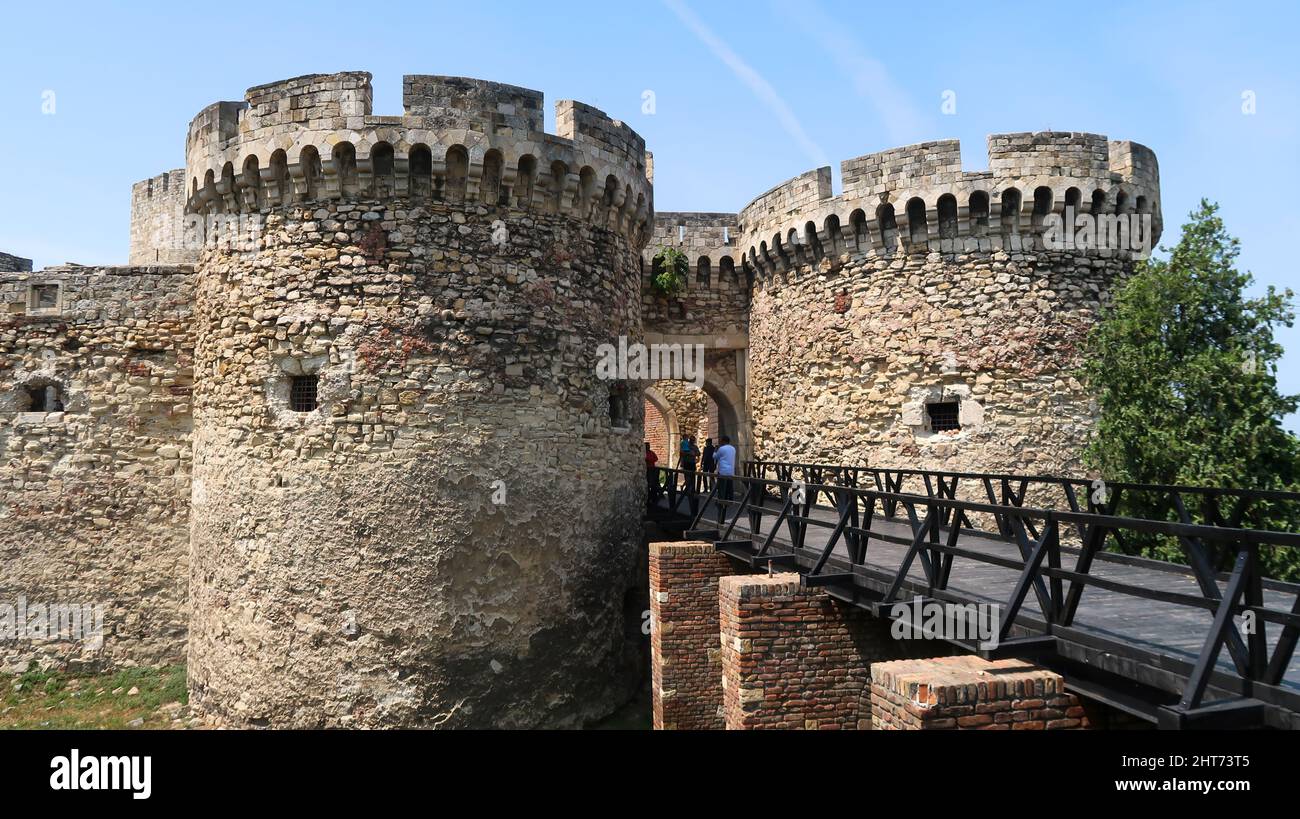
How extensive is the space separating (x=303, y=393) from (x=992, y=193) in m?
10.5

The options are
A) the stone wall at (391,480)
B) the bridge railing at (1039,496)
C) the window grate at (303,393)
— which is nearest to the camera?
the stone wall at (391,480)

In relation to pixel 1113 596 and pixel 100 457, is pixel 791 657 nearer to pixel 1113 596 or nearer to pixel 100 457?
pixel 1113 596

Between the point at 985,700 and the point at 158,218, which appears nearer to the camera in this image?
the point at 985,700

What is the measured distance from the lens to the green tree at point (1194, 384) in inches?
454

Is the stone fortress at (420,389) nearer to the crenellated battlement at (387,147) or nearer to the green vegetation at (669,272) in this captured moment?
the crenellated battlement at (387,147)

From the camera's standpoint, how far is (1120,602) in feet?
20.3

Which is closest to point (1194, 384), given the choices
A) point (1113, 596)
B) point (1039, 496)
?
point (1039, 496)

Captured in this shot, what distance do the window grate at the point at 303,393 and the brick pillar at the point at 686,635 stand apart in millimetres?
4461

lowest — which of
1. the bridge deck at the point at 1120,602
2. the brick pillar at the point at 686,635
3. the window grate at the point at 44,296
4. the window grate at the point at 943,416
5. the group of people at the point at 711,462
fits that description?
the brick pillar at the point at 686,635

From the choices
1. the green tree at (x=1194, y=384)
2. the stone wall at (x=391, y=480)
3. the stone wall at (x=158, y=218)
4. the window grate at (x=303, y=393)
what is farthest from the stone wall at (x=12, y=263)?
the green tree at (x=1194, y=384)

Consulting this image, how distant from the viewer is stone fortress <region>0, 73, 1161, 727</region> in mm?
9469

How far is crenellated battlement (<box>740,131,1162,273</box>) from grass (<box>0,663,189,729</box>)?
12315 mm

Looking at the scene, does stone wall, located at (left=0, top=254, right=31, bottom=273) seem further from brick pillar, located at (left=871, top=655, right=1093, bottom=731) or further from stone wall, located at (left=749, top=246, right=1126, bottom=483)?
brick pillar, located at (left=871, top=655, right=1093, bottom=731)
